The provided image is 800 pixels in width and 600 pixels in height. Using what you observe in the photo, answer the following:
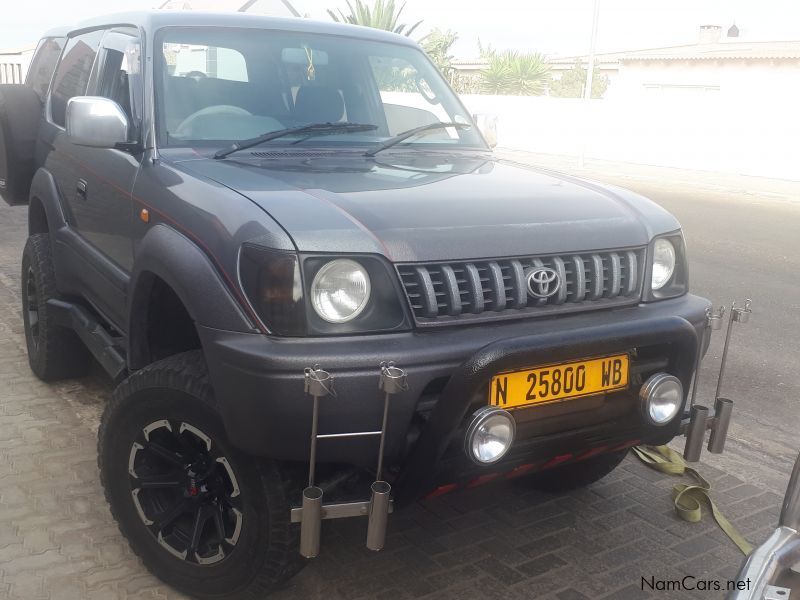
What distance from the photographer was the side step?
362 centimetres

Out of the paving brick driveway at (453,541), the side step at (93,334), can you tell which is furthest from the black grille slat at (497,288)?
the side step at (93,334)

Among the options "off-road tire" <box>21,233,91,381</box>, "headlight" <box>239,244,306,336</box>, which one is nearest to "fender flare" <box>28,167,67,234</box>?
"off-road tire" <box>21,233,91,381</box>

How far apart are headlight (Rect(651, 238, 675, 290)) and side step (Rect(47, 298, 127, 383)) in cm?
211

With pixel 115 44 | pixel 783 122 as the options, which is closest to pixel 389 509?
pixel 115 44

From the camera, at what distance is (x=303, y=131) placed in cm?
362

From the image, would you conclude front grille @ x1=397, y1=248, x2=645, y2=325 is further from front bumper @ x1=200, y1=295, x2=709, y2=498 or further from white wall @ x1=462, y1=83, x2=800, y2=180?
white wall @ x1=462, y1=83, x2=800, y2=180

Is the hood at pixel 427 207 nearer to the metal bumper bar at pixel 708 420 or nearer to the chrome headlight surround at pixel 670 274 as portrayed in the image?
the chrome headlight surround at pixel 670 274

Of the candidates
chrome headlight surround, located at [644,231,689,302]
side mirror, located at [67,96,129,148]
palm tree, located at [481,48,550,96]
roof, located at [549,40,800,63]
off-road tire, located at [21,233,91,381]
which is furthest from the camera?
palm tree, located at [481,48,550,96]

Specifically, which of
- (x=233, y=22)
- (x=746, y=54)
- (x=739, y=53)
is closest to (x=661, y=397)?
(x=233, y=22)

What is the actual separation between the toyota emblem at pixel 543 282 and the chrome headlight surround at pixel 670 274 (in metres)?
0.44

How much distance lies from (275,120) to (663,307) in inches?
70.3

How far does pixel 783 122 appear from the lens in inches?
898

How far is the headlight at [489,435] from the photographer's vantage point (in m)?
2.44

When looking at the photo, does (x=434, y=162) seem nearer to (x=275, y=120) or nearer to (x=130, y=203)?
(x=275, y=120)
